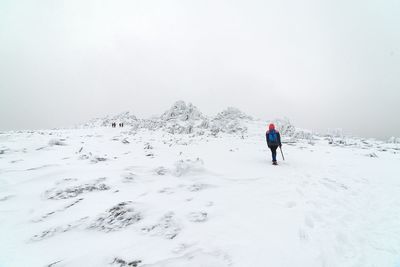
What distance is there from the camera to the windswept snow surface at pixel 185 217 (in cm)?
374

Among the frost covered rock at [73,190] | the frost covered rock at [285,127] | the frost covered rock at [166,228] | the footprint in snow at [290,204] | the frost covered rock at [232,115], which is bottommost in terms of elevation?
the frost covered rock at [166,228]

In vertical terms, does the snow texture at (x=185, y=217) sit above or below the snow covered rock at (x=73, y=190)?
below

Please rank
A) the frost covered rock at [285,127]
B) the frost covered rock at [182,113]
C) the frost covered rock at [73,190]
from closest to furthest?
the frost covered rock at [73,190]
the frost covered rock at [285,127]
the frost covered rock at [182,113]

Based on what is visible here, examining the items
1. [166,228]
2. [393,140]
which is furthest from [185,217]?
[393,140]

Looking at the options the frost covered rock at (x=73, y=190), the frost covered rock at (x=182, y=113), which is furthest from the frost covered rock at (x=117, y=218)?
the frost covered rock at (x=182, y=113)

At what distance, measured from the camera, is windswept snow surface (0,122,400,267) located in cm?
374

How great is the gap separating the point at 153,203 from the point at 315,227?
3.85m

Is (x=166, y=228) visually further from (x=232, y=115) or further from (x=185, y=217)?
(x=232, y=115)

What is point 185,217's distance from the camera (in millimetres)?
4891

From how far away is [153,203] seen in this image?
542 centimetres

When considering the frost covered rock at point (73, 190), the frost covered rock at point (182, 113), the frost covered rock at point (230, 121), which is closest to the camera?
the frost covered rock at point (73, 190)

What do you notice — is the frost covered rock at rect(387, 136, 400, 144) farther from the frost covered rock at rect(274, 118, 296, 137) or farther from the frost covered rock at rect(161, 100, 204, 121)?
the frost covered rock at rect(161, 100, 204, 121)

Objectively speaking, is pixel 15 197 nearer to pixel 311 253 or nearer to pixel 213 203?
pixel 213 203

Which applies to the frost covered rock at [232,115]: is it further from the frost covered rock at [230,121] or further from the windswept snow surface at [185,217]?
the windswept snow surface at [185,217]
